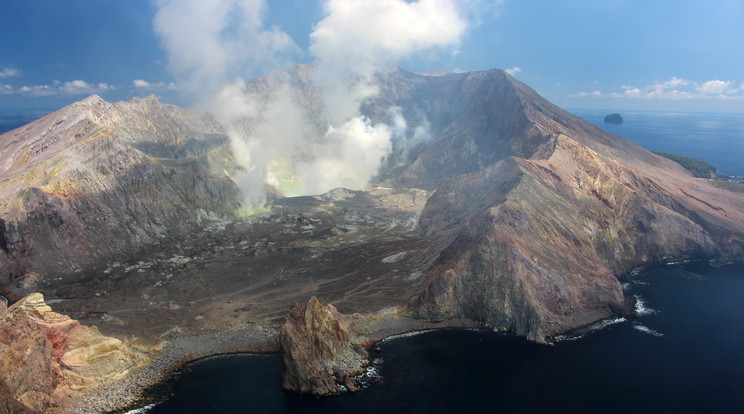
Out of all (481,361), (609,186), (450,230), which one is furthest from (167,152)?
(609,186)

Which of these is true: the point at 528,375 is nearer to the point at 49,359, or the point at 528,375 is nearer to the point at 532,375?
the point at 532,375

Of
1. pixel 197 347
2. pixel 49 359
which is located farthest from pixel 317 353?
pixel 49 359

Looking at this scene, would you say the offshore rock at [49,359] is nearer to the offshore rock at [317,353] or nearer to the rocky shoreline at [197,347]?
the rocky shoreline at [197,347]

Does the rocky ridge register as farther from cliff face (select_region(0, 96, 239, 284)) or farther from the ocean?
the ocean

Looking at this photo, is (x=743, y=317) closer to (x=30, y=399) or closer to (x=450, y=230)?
(x=450, y=230)

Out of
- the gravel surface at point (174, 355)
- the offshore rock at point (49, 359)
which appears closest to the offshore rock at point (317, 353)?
the gravel surface at point (174, 355)

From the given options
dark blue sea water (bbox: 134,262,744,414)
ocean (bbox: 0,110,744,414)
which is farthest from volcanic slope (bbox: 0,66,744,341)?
dark blue sea water (bbox: 134,262,744,414)

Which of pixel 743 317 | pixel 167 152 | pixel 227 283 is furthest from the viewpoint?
pixel 167 152
